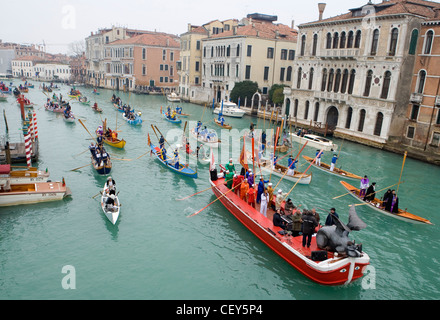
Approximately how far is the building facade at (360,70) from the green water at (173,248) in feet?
37.7

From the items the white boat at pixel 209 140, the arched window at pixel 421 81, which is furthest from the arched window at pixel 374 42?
the white boat at pixel 209 140

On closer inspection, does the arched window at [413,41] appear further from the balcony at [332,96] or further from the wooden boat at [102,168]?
the wooden boat at [102,168]

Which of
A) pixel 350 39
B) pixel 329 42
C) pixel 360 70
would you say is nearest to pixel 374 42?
pixel 360 70

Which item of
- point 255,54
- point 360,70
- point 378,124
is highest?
point 255,54

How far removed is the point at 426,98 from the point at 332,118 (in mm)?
9924

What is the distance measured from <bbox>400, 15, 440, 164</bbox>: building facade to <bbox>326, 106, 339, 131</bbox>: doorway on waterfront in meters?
7.60

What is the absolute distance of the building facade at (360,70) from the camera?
28469 mm

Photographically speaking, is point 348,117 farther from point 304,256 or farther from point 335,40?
point 304,256

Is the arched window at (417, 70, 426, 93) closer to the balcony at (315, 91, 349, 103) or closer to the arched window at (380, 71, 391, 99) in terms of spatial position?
the arched window at (380, 71, 391, 99)

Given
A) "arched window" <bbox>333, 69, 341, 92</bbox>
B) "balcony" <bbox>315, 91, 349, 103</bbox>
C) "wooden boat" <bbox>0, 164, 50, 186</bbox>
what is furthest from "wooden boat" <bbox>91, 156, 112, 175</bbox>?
"arched window" <bbox>333, 69, 341, 92</bbox>

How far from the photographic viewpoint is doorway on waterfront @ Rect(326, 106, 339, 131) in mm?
35406

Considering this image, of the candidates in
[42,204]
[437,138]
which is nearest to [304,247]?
[42,204]

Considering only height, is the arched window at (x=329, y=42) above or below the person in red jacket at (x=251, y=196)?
above

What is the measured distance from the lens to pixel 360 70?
31.4m
